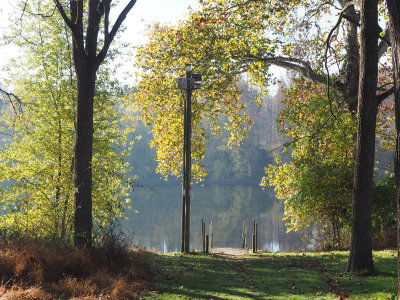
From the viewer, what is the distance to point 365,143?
851cm

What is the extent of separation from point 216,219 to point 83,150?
3933 centimetres

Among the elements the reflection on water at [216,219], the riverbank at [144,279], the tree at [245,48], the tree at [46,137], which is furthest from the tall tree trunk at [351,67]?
the reflection on water at [216,219]

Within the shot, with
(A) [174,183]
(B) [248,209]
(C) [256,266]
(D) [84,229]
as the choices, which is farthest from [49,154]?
(A) [174,183]

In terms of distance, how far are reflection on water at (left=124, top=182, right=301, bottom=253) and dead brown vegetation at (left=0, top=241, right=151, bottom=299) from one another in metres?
10.0

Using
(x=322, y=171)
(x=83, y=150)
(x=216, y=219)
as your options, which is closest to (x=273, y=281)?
(x=83, y=150)

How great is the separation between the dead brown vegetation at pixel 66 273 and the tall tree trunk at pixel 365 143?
15.9ft

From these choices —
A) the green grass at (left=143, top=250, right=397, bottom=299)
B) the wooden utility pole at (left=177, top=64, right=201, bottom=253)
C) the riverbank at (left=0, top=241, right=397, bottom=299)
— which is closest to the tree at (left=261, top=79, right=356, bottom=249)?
the green grass at (left=143, top=250, right=397, bottom=299)

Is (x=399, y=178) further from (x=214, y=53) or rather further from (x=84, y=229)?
(x=214, y=53)

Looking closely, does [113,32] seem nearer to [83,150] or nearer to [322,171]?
[83,150]

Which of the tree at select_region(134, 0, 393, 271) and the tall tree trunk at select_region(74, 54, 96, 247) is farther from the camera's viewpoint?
the tree at select_region(134, 0, 393, 271)

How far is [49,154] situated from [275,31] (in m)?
10.5

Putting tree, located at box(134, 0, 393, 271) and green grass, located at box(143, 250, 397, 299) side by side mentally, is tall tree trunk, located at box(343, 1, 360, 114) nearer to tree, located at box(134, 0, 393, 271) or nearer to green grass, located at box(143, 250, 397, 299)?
tree, located at box(134, 0, 393, 271)

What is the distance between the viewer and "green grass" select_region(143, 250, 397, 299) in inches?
276

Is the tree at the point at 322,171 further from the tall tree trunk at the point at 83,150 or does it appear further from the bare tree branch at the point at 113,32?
the tall tree trunk at the point at 83,150
